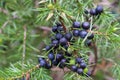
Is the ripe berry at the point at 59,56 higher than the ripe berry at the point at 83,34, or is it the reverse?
the ripe berry at the point at 83,34

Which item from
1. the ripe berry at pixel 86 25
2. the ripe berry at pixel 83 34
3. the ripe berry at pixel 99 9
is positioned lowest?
the ripe berry at pixel 83 34

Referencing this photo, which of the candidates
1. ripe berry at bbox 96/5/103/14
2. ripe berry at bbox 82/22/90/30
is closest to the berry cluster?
ripe berry at bbox 82/22/90/30

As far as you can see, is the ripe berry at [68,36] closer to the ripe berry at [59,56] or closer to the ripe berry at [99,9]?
the ripe berry at [59,56]

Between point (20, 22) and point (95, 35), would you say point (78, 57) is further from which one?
point (20, 22)

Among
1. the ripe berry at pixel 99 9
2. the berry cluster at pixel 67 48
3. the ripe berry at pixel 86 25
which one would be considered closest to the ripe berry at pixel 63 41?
the berry cluster at pixel 67 48

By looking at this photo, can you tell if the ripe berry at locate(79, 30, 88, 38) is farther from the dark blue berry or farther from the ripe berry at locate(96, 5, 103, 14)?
the ripe berry at locate(96, 5, 103, 14)

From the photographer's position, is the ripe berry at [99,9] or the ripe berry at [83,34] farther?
the ripe berry at [99,9]

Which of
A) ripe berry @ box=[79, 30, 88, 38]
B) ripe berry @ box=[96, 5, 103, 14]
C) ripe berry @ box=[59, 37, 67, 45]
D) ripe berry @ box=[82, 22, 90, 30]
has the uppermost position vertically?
ripe berry @ box=[96, 5, 103, 14]

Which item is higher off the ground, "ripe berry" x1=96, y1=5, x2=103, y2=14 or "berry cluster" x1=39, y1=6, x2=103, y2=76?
"ripe berry" x1=96, y1=5, x2=103, y2=14
